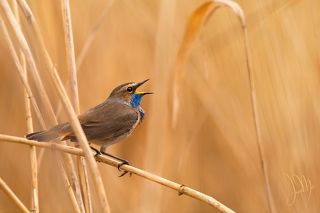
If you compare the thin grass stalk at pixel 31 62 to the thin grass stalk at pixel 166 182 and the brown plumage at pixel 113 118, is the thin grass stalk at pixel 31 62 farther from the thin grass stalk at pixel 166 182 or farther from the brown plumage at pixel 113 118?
the brown plumage at pixel 113 118

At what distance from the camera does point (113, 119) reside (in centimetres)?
322

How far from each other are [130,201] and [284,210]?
1.19m

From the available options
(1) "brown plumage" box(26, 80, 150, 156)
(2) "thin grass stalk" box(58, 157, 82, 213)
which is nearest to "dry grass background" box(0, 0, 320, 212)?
(2) "thin grass stalk" box(58, 157, 82, 213)

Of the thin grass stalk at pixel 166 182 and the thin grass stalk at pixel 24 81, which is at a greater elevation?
the thin grass stalk at pixel 24 81

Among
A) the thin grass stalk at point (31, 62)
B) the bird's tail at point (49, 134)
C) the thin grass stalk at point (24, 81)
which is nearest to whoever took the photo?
the thin grass stalk at point (31, 62)

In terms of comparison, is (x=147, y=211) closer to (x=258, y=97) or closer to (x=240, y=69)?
(x=258, y=97)

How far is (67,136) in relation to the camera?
8.54 feet

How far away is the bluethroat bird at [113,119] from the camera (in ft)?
9.80

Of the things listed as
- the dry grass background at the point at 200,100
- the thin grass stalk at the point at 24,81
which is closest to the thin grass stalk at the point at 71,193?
the dry grass background at the point at 200,100

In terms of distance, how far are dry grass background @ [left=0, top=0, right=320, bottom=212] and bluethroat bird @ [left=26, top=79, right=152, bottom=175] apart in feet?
0.54

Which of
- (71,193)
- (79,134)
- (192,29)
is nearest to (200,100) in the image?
(192,29)

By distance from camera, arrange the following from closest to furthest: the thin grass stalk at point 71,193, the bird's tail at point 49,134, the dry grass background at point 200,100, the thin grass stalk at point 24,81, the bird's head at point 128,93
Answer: the bird's tail at point 49,134 → the thin grass stalk at point 71,193 → the thin grass stalk at point 24,81 → the dry grass background at point 200,100 → the bird's head at point 128,93

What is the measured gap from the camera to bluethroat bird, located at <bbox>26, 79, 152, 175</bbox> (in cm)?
299

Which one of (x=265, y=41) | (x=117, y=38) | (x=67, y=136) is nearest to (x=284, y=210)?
(x=265, y=41)
